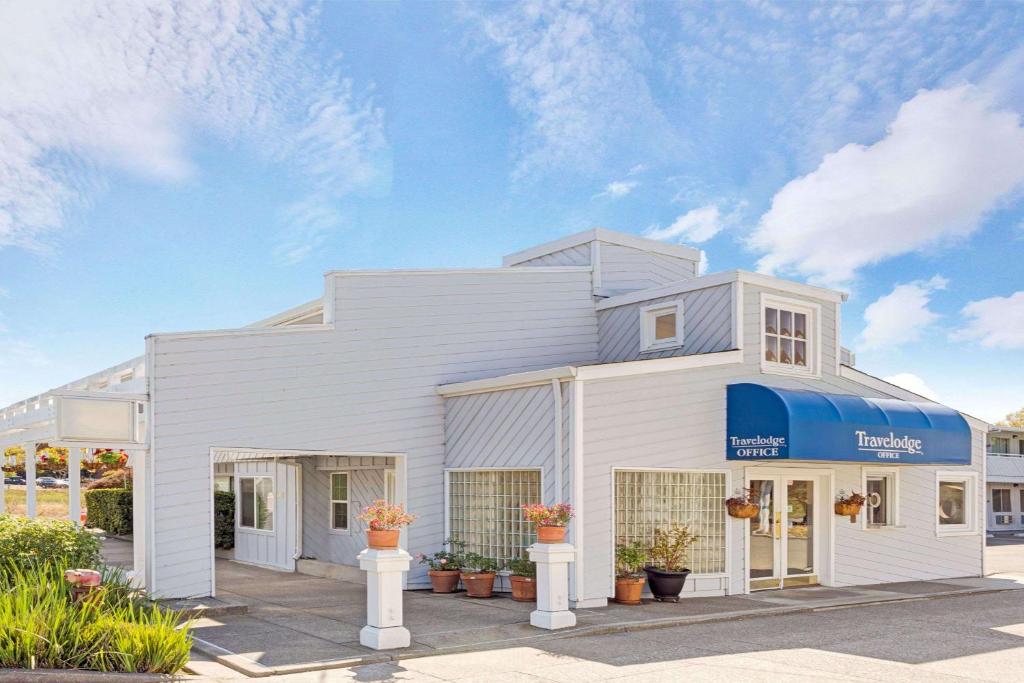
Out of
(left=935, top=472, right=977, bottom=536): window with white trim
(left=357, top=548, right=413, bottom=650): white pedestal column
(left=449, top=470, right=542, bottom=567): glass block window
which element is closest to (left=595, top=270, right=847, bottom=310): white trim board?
(left=449, top=470, right=542, bottom=567): glass block window

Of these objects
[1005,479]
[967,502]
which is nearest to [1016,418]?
[1005,479]

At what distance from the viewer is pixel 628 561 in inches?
535

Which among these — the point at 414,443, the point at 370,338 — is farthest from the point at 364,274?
the point at 414,443

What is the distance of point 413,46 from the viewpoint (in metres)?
15.8

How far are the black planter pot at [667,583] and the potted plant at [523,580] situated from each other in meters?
1.77

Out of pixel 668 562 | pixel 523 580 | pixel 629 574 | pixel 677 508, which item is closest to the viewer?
pixel 523 580

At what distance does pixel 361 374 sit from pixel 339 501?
3.90 metres

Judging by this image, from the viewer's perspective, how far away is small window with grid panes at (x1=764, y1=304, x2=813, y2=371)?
51.8 ft

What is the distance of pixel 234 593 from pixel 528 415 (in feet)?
17.9

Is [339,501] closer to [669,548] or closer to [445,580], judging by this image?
[445,580]

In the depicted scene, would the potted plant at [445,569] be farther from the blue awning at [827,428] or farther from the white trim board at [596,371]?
the blue awning at [827,428]

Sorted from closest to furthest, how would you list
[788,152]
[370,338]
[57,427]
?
[57,427] < [370,338] < [788,152]

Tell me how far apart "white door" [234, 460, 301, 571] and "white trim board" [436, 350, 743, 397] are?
470 cm

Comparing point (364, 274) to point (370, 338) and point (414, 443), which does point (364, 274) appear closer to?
point (370, 338)
